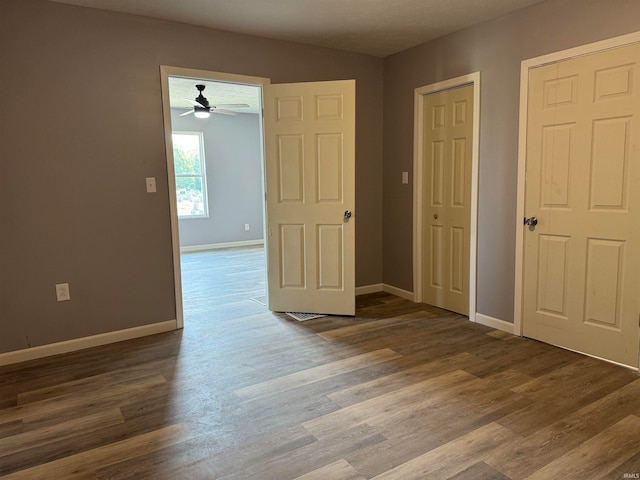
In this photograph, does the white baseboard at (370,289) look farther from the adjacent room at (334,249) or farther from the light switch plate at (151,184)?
the light switch plate at (151,184)

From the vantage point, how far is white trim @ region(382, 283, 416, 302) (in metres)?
4.49

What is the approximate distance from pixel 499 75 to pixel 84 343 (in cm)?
386

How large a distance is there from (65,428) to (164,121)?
231 centimetres

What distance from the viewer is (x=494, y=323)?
361cm

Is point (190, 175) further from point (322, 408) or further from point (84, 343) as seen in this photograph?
point (322, 408)

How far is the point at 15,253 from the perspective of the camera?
3.03m

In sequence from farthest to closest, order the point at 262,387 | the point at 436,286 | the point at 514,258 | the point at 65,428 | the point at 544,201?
the point at 436,286
the point at 514,258
the point at 544,201
the point at 262,387
the point at 65,428

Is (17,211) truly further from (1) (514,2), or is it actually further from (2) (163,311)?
(1) (514,2)

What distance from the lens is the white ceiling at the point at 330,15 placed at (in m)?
3.07

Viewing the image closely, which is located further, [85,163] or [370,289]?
[370,289]

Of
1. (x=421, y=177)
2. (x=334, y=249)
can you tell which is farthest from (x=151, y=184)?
(x=421, y=177)

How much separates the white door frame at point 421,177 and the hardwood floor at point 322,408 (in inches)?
22.8

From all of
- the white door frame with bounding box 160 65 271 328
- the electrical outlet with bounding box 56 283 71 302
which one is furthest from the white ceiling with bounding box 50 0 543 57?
the electrical outlet with bounding box 56 283 71 302

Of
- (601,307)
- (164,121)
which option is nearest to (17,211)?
(164,121)
